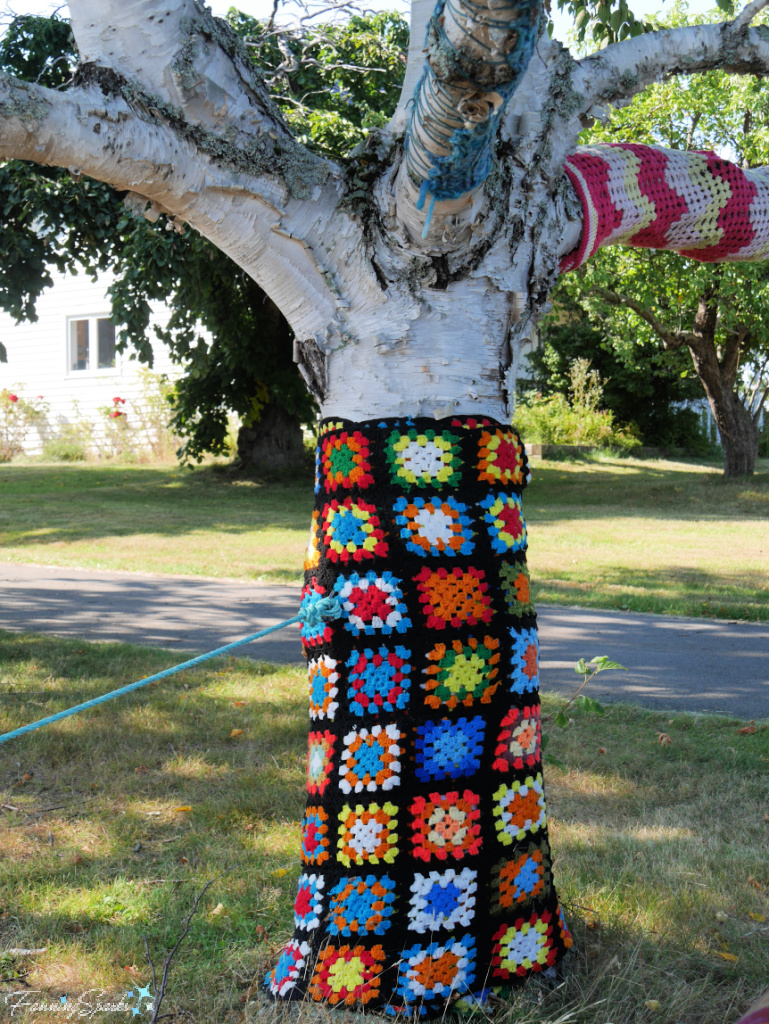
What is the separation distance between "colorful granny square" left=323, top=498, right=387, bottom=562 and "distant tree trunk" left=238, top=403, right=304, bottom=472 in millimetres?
14891

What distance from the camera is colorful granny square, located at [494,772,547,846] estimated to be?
2.31 meters

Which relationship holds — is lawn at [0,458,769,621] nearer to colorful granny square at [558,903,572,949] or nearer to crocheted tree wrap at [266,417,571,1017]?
colorful granny square at [558,903,572,949]

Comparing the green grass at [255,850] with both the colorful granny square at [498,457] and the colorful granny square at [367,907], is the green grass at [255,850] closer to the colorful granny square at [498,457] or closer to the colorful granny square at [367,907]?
the colorful granny square at [367,907]

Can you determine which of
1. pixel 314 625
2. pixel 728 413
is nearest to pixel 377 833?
pixel 314 625

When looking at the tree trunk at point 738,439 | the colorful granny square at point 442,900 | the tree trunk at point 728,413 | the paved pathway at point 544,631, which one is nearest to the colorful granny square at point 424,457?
the colorful granny square at point 442,900

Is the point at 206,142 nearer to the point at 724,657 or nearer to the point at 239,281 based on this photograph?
the point at 724,657

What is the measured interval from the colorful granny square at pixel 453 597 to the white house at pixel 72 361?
20177 mm

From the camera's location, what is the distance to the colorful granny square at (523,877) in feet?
7.62

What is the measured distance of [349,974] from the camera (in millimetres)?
2219

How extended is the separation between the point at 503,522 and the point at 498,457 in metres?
0.17

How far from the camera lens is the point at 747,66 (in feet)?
9.86

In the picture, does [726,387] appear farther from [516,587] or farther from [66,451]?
[516,587]

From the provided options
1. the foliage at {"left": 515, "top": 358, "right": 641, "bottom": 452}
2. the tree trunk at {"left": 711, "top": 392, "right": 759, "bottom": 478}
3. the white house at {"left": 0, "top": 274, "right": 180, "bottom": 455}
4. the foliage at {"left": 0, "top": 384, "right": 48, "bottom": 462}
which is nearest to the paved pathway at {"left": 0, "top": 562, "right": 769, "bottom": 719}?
the tree trunk at {"left": 711, "top": 392, "right": 759, "bottom": 478}

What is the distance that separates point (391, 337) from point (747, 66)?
5.53 ft
